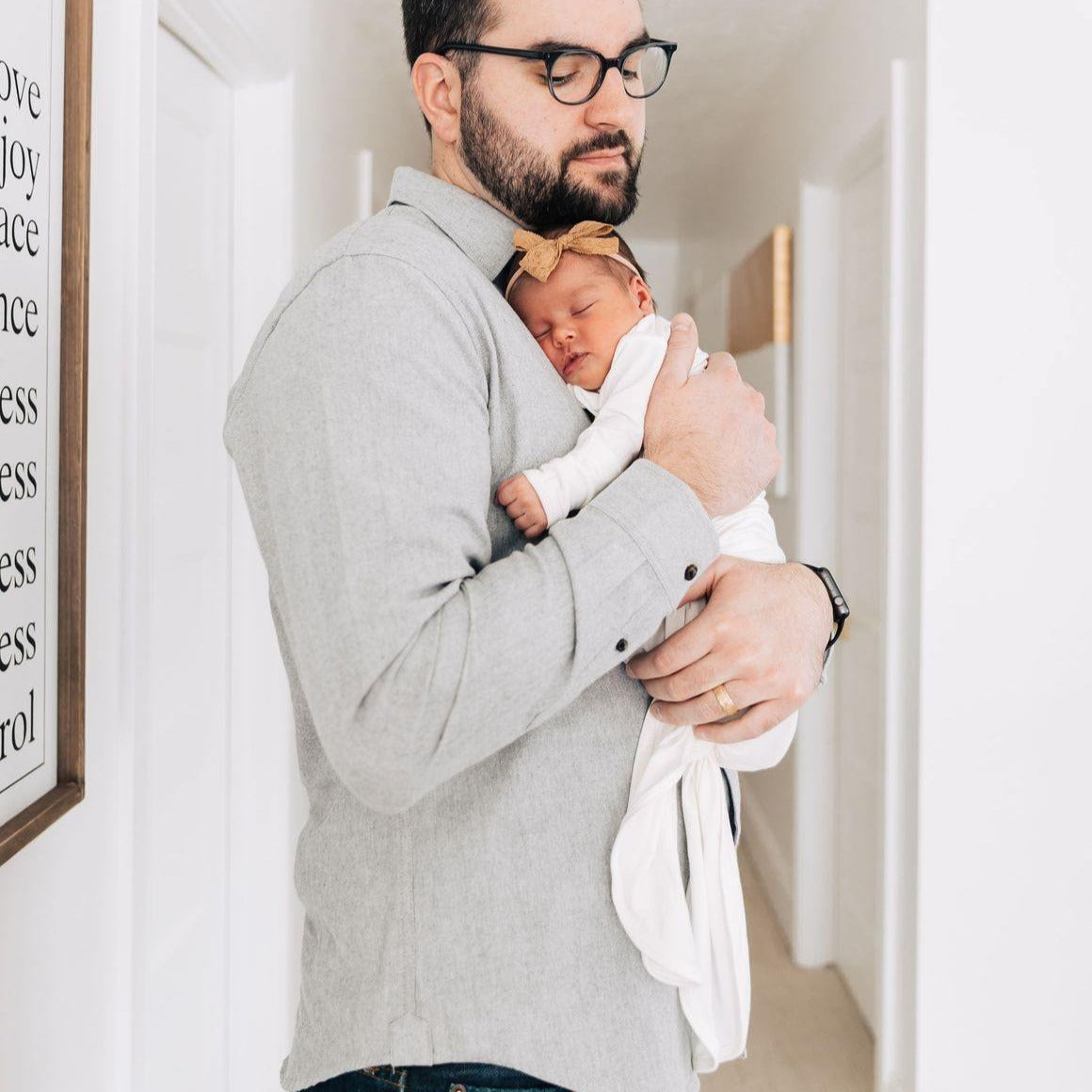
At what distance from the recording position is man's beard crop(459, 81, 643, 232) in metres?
0.96

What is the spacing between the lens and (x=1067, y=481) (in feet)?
6.92

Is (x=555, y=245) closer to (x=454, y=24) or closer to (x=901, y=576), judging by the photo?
(x=454, y=24)

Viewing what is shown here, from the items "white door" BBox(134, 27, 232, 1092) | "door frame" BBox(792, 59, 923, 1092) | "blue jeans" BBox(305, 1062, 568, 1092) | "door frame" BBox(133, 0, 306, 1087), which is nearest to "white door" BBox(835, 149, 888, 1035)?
"door frame" BBox(792, 59, 923, 1092)

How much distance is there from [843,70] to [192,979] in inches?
111

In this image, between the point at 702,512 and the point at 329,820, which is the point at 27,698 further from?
the point at 702,512

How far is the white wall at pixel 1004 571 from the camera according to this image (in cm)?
209

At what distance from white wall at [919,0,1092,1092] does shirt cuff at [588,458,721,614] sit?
1.56m

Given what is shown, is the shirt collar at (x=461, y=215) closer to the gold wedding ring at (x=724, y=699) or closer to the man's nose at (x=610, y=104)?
the man's nose at (x=610, y=104)

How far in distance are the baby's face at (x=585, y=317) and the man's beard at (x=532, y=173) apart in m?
0.14

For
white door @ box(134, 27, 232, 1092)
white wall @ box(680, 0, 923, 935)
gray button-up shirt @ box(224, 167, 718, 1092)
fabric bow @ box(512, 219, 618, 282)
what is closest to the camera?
gray button-up shirt @ box(224, 167, 718, 1092)

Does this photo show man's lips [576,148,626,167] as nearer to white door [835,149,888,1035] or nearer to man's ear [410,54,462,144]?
man's ear [410,54,462,144]

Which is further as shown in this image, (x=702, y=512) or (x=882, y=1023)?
(x=882, y=1023)

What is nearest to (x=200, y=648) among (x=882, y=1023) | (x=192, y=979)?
(x=192, y=979)

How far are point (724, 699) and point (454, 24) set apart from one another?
74cm
